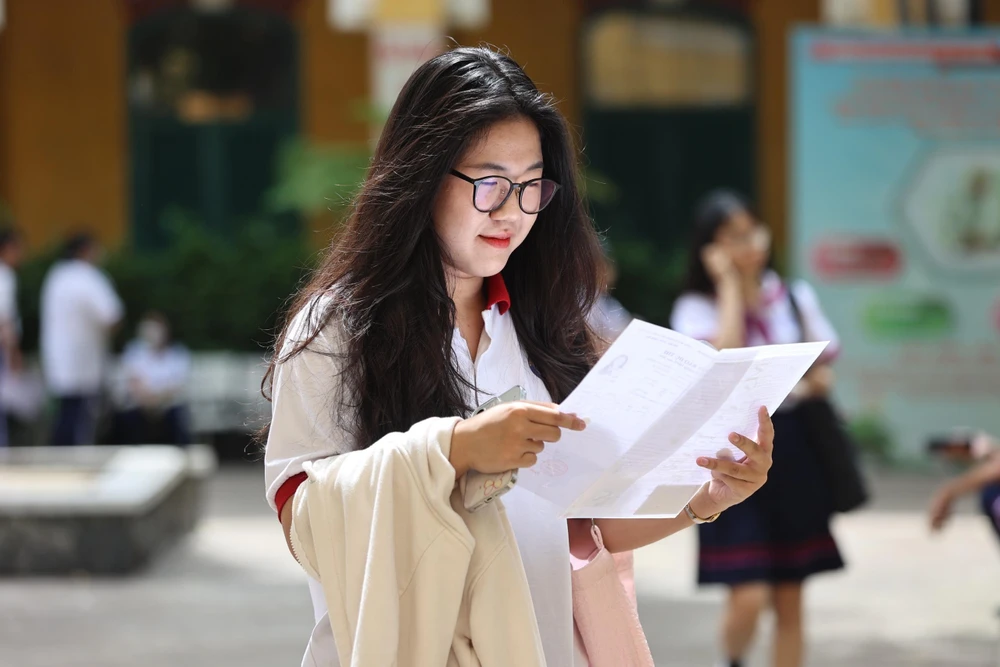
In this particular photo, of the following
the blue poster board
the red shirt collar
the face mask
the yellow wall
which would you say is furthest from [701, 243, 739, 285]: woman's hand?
the yellow wall

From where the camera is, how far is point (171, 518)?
851cm

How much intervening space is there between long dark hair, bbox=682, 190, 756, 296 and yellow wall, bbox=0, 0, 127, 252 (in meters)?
10.5

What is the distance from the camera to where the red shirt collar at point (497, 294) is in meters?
2.41

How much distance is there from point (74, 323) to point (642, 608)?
20.1 feet

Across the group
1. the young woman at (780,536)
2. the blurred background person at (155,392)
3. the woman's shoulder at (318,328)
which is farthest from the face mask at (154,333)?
the woman's shoulder at (318,328)

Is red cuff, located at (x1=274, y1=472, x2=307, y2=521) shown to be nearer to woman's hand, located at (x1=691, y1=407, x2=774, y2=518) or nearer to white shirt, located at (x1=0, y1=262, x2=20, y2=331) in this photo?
woman's hand, located at (x1=691, y1=407, x2=774, y2=518)

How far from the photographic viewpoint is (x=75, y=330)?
11.4m

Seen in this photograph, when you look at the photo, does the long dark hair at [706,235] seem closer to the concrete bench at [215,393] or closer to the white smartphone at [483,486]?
the white smartphone at [483,486]

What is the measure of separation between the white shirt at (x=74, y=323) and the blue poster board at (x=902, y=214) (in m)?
5.18

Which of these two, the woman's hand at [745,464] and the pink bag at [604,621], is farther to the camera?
the pink bag at [604,621]

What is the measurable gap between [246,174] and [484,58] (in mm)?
12774

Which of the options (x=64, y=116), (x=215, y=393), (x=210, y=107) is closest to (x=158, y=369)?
(x=215, y=393)

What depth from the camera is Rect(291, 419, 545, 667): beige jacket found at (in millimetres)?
1992

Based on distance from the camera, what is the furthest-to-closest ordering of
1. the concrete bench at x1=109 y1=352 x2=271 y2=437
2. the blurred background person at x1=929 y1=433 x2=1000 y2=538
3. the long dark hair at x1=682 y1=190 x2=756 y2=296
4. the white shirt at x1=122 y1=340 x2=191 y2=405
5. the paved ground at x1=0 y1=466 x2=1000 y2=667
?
the concrete bench at x1=109 y1=352 x2=271 y2=437, the white shirt at x1=122 y1=340 x2=191 y2=405, the paved ground at x1=0 y1=466 x2=1000 y2=667, the long dark hair at x1=682 y1=190 x2=756 y2=296, the blurred background person at x1=929 y1=433 x2=1000 y2=538
